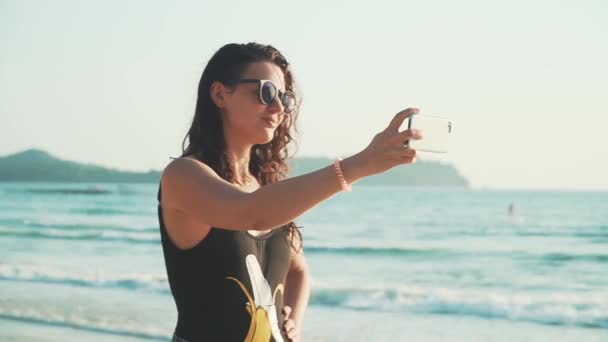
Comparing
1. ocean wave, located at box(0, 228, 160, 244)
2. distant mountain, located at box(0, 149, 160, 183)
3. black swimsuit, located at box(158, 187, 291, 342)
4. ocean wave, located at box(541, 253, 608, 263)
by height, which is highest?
black swimsuit, located at box(158, 187, 291, 342)

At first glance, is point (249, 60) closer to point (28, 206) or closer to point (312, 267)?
point (312, 267)

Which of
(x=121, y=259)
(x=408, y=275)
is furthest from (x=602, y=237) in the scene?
(x=121, y=259)

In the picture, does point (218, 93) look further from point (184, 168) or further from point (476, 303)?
point (476, 303)

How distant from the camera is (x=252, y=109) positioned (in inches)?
86.7

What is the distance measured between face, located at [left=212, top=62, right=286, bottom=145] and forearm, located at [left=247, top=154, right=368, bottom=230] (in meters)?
0.42

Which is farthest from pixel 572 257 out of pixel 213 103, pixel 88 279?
pixel 213 103

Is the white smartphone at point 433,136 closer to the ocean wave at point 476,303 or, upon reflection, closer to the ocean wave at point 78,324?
the ocean wave at point 78,324

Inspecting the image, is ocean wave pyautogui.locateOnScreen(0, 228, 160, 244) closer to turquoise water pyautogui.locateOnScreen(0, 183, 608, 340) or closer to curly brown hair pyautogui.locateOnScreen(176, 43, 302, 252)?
turquoise water pyautogui.locateOnScreen(0, 183, 608, 340)

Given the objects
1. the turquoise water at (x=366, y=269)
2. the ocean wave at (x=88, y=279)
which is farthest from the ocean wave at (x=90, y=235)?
the ocean wave at (x=88, y=279)

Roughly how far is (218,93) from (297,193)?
23.0 inches

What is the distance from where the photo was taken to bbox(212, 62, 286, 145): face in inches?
86.4

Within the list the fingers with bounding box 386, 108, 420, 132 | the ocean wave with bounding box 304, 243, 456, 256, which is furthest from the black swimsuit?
the ocean wave with bounding box 304, 243, 456, 256

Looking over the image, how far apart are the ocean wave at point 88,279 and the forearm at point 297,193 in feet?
33.5

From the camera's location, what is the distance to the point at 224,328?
2141 millimetres
